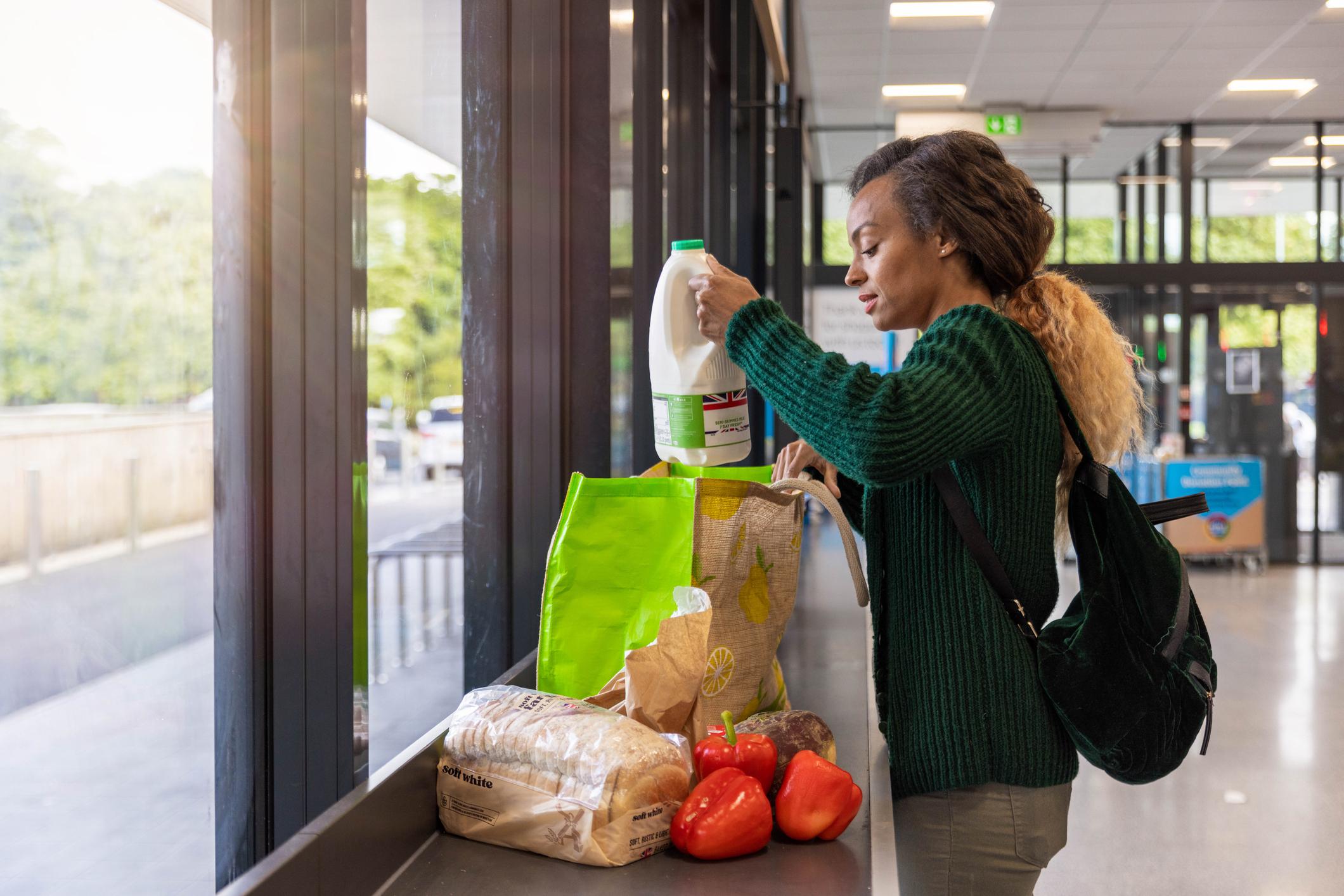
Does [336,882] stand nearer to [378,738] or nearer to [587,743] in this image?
[587,743]

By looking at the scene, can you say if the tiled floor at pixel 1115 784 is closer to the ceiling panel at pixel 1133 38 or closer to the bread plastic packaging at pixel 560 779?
the bread plastic packaging at pixel 560 779

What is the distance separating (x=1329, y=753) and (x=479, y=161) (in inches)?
169

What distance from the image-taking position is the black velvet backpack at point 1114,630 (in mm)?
1248

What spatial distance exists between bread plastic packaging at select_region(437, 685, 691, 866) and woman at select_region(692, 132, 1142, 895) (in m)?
0.35

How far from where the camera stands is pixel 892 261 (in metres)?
1.37

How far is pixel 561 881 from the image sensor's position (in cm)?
102

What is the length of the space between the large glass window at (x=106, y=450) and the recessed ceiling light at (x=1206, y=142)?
980 centimetres

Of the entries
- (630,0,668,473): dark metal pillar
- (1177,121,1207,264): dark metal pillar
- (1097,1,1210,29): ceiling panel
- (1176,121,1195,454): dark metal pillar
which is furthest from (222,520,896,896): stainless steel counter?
(1177,121,1207,264): dark metal pillar

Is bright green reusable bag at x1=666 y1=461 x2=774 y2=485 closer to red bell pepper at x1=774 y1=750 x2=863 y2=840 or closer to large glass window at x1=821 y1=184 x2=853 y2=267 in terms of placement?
red bell pepper at x1=774 y1=750 x2=863 y2=840

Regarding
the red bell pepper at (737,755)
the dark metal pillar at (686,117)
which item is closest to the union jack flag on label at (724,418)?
the red bell pepper at (737,755)

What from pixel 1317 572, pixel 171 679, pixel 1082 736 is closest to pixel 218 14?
pixel 171 679

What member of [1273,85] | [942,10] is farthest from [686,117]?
[1273,85]

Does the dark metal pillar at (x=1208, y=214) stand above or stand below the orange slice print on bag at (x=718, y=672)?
above

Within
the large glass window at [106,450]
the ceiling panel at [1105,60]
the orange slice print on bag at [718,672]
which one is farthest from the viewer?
the ceiling panel at [1105,60]
